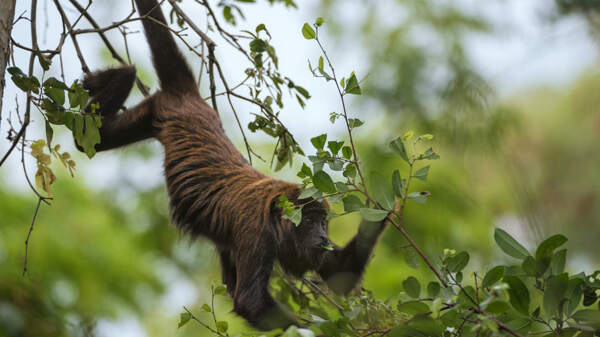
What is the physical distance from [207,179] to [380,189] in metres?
1.85

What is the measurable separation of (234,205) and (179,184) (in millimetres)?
551

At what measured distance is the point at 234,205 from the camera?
3.70m

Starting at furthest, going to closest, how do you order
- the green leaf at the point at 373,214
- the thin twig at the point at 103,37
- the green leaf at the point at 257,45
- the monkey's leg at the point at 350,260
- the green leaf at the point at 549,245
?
the monkey's leg at the point at 350,260, the thin twig at the point at 103,37, the green leaf at the point at 257,45, the green leaf at the point at 373,214, the green leaf at the point at 549,245

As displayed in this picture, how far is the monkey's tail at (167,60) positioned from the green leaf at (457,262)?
2.78 m

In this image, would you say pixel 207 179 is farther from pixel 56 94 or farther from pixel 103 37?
pixel 56 94

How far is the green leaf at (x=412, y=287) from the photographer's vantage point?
2.28m

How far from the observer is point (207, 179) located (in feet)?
12.9

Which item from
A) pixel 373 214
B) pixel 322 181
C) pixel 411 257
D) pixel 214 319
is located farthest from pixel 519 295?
pixel 214 319

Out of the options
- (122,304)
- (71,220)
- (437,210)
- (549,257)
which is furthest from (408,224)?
(549,257)

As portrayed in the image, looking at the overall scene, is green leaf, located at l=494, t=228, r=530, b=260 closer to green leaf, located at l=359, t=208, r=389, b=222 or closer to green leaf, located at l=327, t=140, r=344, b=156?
green leaf, located at l=359, t=208, r=389, b=222

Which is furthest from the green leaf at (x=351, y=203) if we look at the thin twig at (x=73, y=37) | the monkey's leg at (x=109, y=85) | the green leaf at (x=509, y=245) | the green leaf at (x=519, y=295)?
the monkey's leg at (x=109, y=85)

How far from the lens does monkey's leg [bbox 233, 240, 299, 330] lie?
11.0ft

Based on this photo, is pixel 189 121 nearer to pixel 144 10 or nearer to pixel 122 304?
pixel 144 10

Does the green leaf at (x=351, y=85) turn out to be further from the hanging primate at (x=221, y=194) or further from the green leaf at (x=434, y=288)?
the hanging primate at (x=221, y=194)
